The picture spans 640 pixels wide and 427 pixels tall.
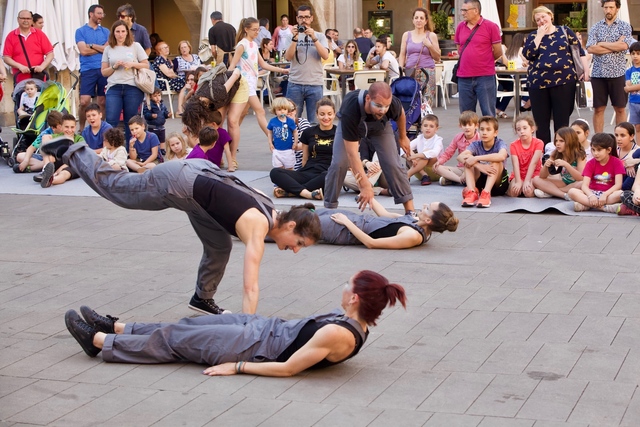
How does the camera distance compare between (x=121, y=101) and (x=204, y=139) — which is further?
(x=121, y=101)

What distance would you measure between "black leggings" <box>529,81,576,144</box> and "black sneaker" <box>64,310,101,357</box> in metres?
6.80

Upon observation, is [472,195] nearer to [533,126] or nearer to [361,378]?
[533,126]

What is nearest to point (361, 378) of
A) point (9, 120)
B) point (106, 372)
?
point (106, 372)

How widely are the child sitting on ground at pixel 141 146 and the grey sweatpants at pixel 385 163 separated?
331 cm

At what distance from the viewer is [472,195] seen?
9227 mm

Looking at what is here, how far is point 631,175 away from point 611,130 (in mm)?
5144

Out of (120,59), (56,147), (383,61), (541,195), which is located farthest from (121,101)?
(56,147)

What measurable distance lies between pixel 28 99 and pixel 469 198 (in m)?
5.87

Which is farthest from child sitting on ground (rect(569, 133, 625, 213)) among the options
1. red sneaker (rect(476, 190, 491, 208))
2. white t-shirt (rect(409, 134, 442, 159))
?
white t-shirt (rect(409, 134, 442, 159))

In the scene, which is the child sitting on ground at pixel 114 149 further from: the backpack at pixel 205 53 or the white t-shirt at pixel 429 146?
the backpack at pixel 205 53

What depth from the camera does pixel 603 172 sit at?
8844 millimetres

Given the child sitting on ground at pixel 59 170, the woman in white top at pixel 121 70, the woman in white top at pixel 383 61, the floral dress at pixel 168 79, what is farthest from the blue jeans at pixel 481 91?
the floral dress at pixel 168 79

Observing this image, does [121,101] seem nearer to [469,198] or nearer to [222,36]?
[222,36]

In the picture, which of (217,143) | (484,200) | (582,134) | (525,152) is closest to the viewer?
(484,200)
